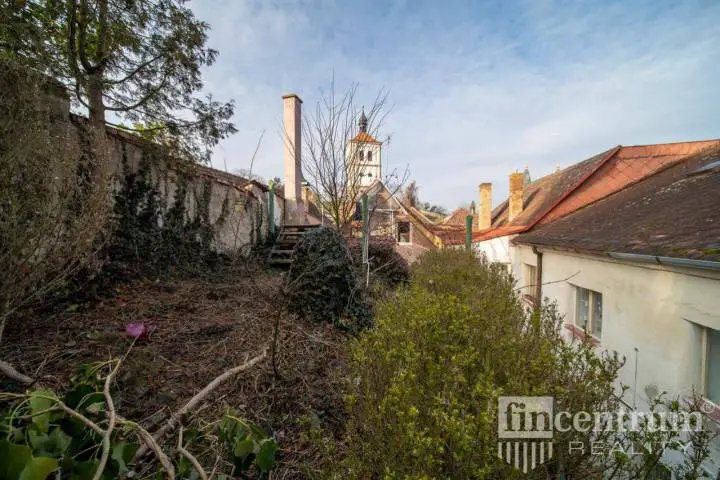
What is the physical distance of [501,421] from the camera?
64.4 inches

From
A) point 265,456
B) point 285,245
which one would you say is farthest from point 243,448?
point 285,245

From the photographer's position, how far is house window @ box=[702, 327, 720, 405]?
3.71m

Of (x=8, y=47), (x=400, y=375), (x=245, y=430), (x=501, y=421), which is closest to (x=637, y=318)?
(x=501, y=421)

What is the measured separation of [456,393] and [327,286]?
9.16 feet

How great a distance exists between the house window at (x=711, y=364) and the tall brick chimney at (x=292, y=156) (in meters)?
9.01

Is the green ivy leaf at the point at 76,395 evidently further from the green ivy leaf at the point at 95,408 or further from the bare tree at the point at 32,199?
the bare tree at the point at 32,199

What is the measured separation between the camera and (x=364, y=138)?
6.82 meters

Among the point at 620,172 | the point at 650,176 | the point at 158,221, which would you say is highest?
the point at 620,172

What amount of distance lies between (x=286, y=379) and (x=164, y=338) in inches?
57.4

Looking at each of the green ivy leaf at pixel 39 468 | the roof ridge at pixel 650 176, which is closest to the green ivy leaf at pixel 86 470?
the green ivy leaf at pixel 39 468

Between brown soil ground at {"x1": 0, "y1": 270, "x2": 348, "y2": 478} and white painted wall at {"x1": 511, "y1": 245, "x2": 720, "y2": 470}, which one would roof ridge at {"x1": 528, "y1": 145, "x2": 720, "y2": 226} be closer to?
white painted wall at {"x1": 511, "y1": 245, "x2": 720, "y2": 470}

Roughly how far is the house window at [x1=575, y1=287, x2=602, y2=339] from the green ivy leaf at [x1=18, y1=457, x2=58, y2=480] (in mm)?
7187

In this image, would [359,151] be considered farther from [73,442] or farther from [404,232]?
[404,232]

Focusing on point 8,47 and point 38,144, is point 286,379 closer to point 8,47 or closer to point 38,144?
point 38,144
